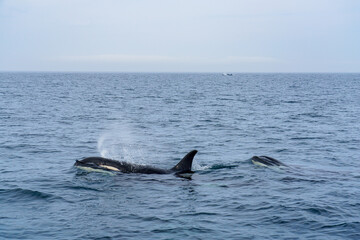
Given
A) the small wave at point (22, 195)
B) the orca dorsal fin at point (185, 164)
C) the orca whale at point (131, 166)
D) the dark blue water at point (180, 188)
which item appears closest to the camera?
the dark blue water at point (180, 188)

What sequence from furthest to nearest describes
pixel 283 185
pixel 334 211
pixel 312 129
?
1. pixel 312 129
2. pixel 283 185
3. pixel 334 211

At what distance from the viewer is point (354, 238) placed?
13461mm

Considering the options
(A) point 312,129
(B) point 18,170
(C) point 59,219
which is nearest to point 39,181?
(B) point 18,170

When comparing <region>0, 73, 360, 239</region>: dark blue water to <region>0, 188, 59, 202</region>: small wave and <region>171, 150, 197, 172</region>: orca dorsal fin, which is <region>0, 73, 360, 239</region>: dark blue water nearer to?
<region>0, 188, 59, 202</region>: small wave

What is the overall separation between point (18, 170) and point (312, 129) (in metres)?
28.0

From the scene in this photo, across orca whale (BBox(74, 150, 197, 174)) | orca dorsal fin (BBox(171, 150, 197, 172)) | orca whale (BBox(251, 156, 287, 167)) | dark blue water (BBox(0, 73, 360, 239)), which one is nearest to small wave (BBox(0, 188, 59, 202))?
dark blue water (BBox(0, 73, 360, 239))

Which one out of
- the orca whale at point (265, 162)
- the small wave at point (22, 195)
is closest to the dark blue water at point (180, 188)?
the small wave at point (22, 195)

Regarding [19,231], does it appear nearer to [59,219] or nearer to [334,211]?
[59,219]

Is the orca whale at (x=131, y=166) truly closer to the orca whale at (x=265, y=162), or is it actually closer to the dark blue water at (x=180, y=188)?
the dark blue water at (x=180, y=188)

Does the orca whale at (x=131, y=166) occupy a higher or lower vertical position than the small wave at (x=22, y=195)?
higher

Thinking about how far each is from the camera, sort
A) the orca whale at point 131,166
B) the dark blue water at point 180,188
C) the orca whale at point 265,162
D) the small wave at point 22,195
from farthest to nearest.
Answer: the orca whale at point 265,162 → the orca whale at point 131,166 → the small wave at point 22,195 → the dark blue water at point 180,188

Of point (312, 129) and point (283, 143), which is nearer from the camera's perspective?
point (283, 143)

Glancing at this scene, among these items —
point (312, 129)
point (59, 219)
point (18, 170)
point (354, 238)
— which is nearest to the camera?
point (354, 238)

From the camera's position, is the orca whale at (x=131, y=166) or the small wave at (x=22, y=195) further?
the orca whale at (x=131, y=166)
